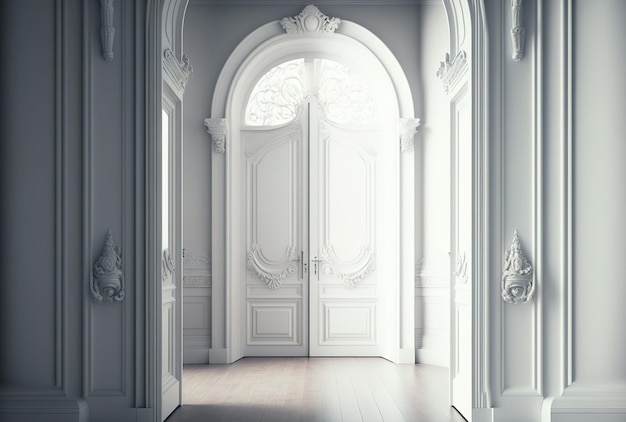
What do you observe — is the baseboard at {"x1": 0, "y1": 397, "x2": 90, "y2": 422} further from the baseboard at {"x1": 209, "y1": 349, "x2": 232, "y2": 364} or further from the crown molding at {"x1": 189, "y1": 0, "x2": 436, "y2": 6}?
the crown molding at {"x1": 189, "y1": 0, "x2": 436, "y2": 6}

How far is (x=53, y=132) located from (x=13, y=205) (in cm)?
53

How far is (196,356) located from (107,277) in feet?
9.53

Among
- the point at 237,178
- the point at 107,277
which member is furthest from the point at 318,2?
the point at 107,277

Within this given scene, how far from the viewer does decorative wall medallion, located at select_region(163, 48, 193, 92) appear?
4566 mm

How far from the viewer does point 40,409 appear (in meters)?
4.22

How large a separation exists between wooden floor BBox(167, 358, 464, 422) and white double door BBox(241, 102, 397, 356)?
0.35m

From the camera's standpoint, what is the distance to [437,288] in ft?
22.8

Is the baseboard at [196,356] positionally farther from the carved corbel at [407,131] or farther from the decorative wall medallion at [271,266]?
the carved corbel at [407,131]

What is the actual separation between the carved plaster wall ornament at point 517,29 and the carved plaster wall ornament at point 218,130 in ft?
11.2

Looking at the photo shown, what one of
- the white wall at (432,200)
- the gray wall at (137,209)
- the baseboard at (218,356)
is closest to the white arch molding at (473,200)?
the gray wall at (137,209)

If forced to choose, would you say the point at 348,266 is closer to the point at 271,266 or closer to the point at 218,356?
the point at 271,266

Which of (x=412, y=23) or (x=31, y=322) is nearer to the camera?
(x=31, y=322)

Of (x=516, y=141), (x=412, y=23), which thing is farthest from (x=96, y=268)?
(x=412, y=23)

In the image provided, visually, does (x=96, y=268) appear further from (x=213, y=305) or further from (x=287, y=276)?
(x=287, y=276)
